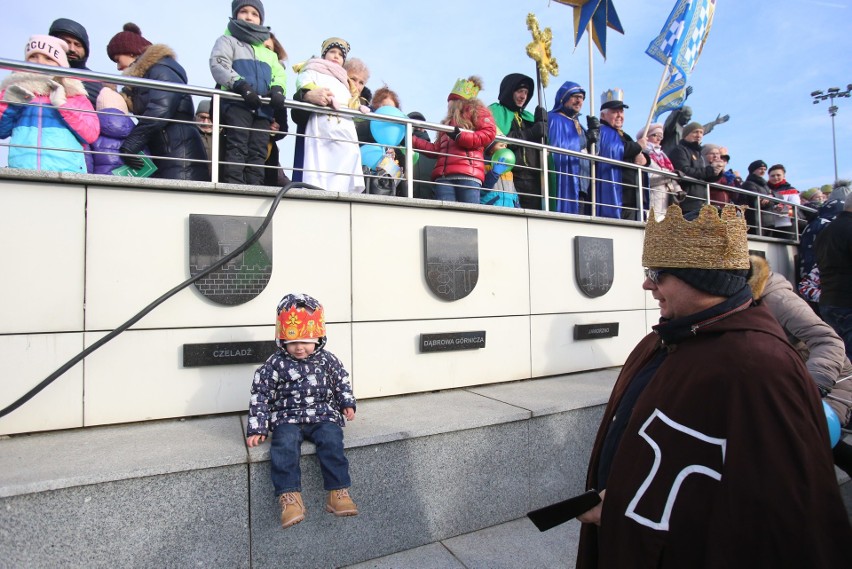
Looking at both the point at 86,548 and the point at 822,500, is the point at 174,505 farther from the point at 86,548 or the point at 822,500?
the point at 822,500

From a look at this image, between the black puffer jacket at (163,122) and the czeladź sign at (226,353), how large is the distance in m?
1.48

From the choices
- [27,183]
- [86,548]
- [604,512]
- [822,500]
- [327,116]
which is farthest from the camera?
[327,116]

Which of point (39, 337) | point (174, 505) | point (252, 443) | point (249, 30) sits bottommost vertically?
point (174, 505)

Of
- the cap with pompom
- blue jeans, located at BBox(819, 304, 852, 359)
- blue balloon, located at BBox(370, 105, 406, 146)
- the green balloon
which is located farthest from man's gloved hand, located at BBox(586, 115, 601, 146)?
the cap with pompom

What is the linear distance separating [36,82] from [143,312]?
6.30 ft

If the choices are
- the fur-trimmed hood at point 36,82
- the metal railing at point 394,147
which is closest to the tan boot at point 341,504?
the metal railing at point 394,147

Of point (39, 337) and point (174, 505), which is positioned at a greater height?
point (39, 337)

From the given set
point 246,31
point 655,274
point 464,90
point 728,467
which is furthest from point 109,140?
point 728,467

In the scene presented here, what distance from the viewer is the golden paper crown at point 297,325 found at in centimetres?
326

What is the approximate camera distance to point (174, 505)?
2.72 meters

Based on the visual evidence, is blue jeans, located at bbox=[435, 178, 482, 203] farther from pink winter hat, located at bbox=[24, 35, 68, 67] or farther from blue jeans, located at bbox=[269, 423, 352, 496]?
pink winter hat, located at bbox=[24, 35, 68, 67]

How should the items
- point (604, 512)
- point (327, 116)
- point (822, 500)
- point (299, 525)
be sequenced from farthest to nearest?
point (327, 116) → point (299, 525) → point (604, 512) → point (822, 500)

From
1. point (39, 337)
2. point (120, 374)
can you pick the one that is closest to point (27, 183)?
point (39, 337)

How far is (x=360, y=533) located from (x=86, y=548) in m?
1.46
